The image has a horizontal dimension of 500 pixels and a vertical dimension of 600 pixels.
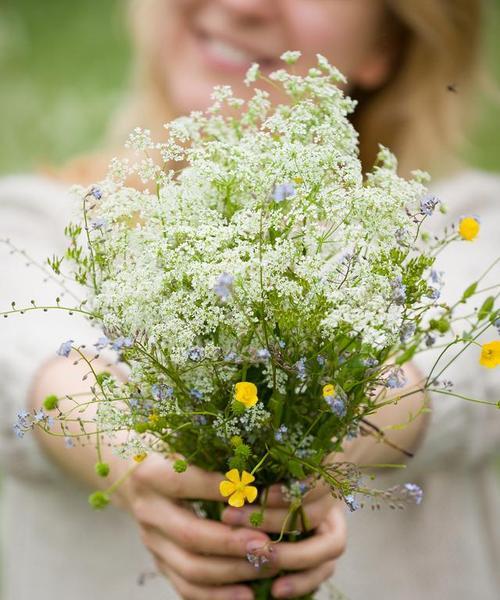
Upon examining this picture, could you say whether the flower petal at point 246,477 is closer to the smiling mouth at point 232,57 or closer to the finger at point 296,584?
the finger at point 296,584

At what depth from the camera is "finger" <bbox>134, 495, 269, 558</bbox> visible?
750 millimetres

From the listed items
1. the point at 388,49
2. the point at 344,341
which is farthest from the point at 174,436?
the point at 388,49

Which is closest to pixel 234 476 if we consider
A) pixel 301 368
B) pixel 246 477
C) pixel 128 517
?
pixel 246 477

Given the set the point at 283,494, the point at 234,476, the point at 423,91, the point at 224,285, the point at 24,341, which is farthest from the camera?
the point at 423,91

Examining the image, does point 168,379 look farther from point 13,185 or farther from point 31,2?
point 31,2

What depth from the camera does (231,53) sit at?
4.60 ft

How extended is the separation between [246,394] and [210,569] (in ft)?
1.01

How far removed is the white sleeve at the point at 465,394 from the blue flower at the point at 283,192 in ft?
2.15

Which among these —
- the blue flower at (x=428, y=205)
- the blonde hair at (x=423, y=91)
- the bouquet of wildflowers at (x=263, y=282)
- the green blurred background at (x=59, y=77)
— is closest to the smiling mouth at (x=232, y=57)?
the blonde hair at (x=423, y=91)

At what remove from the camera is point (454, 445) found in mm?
1241

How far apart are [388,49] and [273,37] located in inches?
13.9

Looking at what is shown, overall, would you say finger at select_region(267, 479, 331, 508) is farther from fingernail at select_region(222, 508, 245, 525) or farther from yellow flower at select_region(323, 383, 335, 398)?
yellow flower at select_region(323, 383, 335, 398)

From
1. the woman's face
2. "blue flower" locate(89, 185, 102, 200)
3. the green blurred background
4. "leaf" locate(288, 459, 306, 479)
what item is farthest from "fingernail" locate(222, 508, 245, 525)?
the green blurred background

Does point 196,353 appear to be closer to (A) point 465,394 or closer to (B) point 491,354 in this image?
(B) point 491,354
